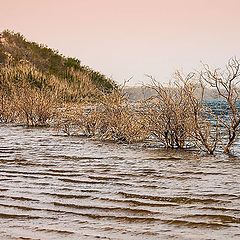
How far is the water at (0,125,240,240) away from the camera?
3.59 m

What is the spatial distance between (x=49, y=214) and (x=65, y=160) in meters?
3.69

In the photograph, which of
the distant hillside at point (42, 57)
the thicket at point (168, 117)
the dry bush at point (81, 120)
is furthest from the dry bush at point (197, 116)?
the distant hillside at point (42, 57)

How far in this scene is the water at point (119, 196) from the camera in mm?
3590

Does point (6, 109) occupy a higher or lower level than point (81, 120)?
higher

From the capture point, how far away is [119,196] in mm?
4848

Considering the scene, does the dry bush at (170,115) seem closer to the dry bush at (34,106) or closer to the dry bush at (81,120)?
the dry bush at (81,120)

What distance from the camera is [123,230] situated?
3568mm

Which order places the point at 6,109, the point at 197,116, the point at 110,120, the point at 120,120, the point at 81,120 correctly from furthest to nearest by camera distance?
the point at 6,109
the point at 81,120
the point at 110,120
the point at 120,120
the point at 197,116

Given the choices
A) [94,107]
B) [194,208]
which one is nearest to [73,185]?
[194,208]

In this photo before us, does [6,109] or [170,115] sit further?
[6,109]

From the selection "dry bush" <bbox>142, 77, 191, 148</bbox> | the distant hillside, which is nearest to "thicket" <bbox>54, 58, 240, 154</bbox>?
"dry bush" <bbox>142, 77, 191, 148</bbox>

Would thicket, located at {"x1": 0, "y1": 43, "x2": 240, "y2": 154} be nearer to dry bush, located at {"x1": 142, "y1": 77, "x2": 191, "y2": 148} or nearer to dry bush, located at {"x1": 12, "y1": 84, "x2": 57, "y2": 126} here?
dry bush, located at {"x1": 142, "y1": 77, "x2": 191, "y2": 148}

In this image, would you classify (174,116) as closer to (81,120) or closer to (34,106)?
(81,120)

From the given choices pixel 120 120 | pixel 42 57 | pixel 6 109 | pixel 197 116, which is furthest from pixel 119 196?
pixel 42 57
